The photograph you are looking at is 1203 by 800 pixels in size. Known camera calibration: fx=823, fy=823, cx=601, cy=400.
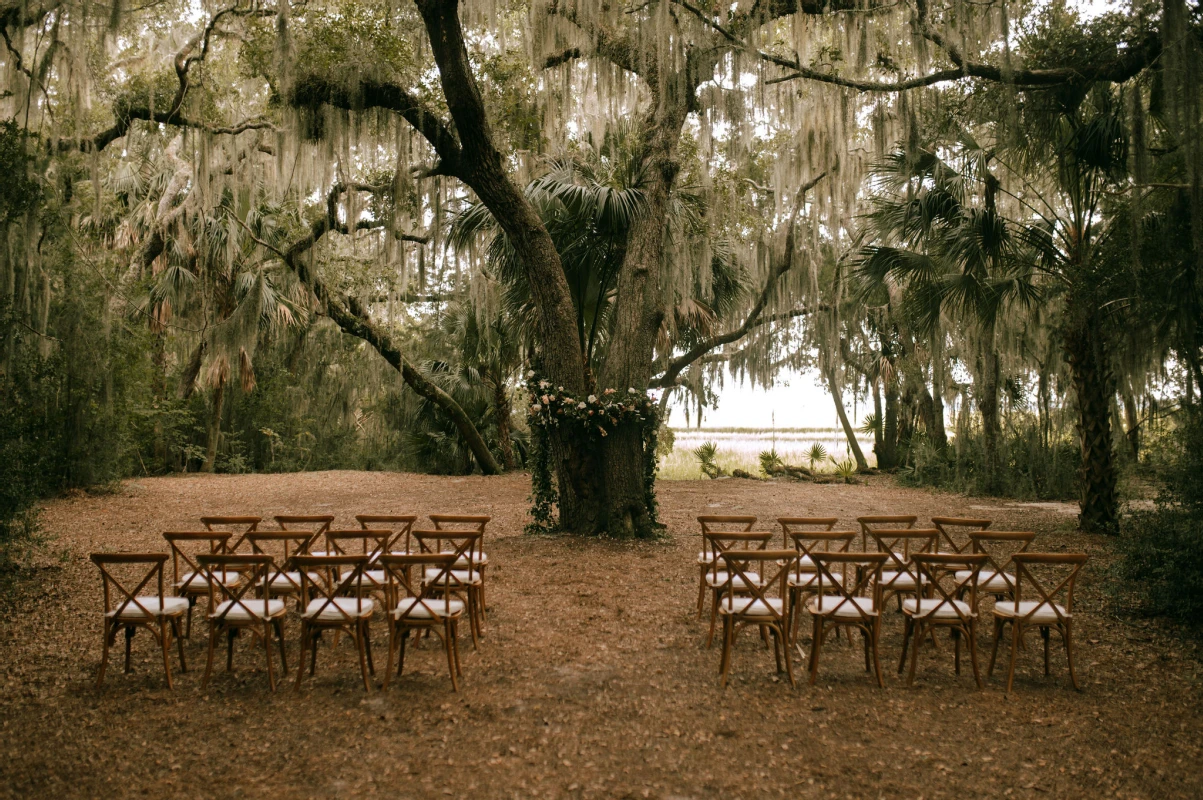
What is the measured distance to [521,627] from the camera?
5598 mm

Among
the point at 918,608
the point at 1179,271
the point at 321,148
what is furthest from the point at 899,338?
the point at 918,608

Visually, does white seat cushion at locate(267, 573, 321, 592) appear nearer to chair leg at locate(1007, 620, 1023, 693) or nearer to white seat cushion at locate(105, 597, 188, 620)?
white seat cushion at locate(105, 597, 188, 620)

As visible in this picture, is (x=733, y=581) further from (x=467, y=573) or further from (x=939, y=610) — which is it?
(x=467, y=573)

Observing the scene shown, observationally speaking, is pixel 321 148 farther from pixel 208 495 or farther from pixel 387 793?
pixel 387 793

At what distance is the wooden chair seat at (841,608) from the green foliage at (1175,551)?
264 cm

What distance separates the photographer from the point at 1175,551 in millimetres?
5727

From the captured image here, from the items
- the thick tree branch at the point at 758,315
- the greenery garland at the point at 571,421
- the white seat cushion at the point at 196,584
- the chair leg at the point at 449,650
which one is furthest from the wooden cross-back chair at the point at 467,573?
the thick tree branch at the point at 758,315

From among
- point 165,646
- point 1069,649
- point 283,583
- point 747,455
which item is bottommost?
point 1069,649

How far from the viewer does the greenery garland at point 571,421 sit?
337 inches

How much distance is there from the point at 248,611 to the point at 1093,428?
9.27 m

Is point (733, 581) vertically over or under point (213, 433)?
under

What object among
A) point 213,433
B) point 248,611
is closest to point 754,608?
point 248,611

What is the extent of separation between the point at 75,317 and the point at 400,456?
8.79 m

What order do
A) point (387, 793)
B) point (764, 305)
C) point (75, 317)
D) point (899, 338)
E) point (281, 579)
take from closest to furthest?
point (387, 793) → point (281, 579) → point (75, 317) → point (764, 305) → point (899, 338)
